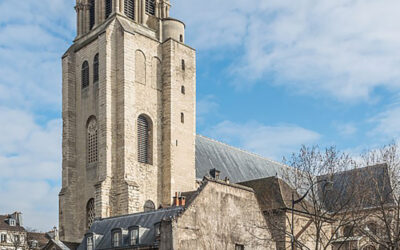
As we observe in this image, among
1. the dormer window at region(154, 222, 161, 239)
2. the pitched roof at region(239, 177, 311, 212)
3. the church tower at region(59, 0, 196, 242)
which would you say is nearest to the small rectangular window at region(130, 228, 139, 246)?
the dormer window at region(154, 222, 161, 239)

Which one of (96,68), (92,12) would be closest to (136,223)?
(96,68)

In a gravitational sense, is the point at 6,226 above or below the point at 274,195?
below

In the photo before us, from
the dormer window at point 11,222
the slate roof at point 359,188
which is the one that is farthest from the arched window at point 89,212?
the dormer window at point 11,222

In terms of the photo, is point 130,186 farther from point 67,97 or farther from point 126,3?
point 126,3

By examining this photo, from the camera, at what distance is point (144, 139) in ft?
137

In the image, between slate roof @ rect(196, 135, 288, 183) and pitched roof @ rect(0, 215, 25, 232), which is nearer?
slate roof @ rect(196, 135, 288, 183)

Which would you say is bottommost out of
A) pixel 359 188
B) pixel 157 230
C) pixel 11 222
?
pixel 157 230

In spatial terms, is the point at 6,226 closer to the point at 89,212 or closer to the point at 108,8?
the point at 89,212

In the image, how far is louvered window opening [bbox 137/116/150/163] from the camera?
41281 millimetres

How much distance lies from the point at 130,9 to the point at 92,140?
10.5m

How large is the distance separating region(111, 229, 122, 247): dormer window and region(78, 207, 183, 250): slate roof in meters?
0.30

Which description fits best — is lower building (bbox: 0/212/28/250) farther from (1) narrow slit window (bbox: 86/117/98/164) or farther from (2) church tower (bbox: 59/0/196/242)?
(1) narrow slit window (bbox: 86/117/98/164)

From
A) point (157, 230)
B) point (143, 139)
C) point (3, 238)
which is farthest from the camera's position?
point (3, 238)

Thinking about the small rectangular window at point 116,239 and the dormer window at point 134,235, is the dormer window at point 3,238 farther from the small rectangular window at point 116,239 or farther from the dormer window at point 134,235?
Result: the dormer window at point 134,235
